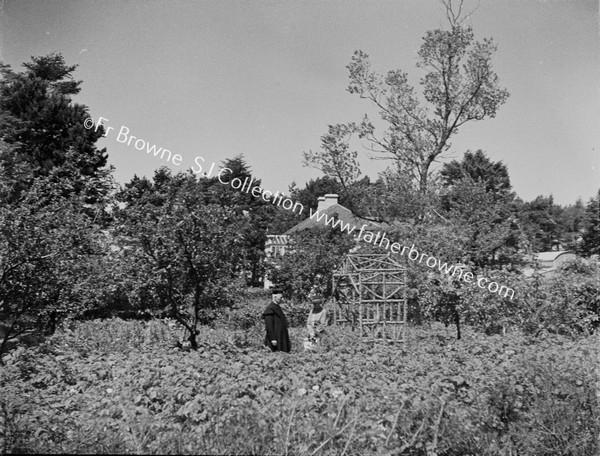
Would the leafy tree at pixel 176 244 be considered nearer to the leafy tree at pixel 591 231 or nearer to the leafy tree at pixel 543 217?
the leafy tree at pixel 591 231

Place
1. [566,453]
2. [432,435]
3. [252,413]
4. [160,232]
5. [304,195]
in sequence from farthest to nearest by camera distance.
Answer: [304,195] < [160,232] < [566,453] < [432,435] < [252,413]

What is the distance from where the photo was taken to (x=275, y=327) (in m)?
7.72

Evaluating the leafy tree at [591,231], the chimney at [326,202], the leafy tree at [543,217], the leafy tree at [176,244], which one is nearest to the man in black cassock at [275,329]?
the leafy tree at [176,244]

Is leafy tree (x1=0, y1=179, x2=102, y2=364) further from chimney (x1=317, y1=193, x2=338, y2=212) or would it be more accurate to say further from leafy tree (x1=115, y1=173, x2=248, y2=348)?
chimney (x1=317, y1=193, x2=338, y2=212)

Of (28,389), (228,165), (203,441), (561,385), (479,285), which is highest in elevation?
(228,165)

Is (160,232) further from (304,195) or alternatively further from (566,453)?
(304,195)

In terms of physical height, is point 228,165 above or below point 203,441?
above

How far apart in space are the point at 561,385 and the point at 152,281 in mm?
5384

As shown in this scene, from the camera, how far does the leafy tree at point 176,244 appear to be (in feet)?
25.6

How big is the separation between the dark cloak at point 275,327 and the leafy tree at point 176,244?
3.59ft

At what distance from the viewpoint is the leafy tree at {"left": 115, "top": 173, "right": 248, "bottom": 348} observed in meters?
7.79

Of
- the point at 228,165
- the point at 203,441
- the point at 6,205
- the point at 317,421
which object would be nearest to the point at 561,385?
the point at 317,421

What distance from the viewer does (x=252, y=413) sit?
353cm

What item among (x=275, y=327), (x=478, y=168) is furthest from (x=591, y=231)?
(x=275, y=327)
